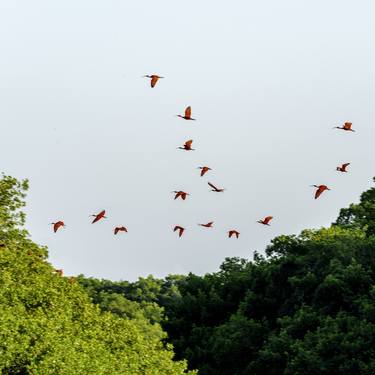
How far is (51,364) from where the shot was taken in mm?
29641

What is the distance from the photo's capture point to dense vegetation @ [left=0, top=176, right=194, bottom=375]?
29.9 metres

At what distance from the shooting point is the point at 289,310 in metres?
52.9

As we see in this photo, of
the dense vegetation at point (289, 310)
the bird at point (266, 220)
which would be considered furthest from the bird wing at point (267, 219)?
the dense vegetation at point (289, 310)

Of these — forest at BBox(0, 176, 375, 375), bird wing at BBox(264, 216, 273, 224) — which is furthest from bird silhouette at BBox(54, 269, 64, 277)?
bird wing at BBox(264, 216, 273, 224)

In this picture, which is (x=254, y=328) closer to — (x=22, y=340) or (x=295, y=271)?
(x=295, y=271)

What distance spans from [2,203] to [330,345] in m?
15.1

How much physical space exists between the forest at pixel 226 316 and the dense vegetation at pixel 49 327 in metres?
0.04

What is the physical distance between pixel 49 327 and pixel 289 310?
23.4 meters

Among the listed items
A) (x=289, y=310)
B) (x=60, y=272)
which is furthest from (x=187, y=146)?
(x=289, y=310)

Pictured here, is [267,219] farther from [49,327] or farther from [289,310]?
[289,310]

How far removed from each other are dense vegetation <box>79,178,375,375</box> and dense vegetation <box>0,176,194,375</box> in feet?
34.1

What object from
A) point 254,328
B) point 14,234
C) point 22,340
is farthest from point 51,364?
point 254,328

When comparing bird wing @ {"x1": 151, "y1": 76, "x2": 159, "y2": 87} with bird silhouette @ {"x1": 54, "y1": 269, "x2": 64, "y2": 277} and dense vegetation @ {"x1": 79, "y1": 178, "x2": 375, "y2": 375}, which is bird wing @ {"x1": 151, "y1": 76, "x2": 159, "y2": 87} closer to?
bird silhouette @ {"x1": 54, "y1": 269, "x2": 64, "y2": 277}

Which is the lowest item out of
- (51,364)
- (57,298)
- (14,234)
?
(51,364)
